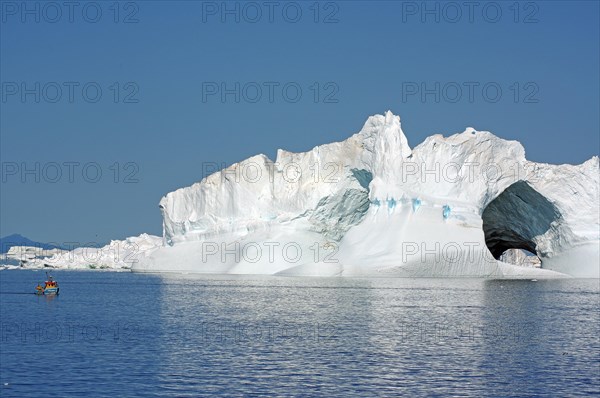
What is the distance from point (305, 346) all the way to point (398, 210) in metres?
26.0

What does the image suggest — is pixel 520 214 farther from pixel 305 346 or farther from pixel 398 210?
pixel 305 346

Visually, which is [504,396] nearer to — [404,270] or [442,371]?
[442,371]

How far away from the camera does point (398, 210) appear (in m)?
44.6

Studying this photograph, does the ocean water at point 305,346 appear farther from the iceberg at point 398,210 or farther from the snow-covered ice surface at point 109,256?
the snow-covered ice surface at point 109,256

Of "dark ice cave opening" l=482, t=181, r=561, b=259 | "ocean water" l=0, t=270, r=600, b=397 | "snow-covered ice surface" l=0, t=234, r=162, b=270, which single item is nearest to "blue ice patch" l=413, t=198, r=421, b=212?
"dark ice cave opening" l=482, t=181, r=561, b=259

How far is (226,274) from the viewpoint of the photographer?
56.4 meters

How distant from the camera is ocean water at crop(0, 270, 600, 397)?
14586 millimetres

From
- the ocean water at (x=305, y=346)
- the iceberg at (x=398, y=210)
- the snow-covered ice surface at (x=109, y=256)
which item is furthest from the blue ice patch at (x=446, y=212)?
the snow-covered ice surface at (x=109, y=256)

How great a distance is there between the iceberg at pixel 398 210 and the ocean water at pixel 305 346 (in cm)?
996

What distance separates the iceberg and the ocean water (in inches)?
392

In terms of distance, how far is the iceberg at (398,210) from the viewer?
143 ft

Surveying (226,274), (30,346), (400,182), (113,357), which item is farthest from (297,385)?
(226,274)

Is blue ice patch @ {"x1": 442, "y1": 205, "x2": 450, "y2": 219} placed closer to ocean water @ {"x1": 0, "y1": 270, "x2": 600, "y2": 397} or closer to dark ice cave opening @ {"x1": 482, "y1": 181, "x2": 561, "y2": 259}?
dark ice cave opening @ {"x1": 482, "y1": 181, "x2": 561, "y2": 259}

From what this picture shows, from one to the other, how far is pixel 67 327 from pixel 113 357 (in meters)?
6.47
